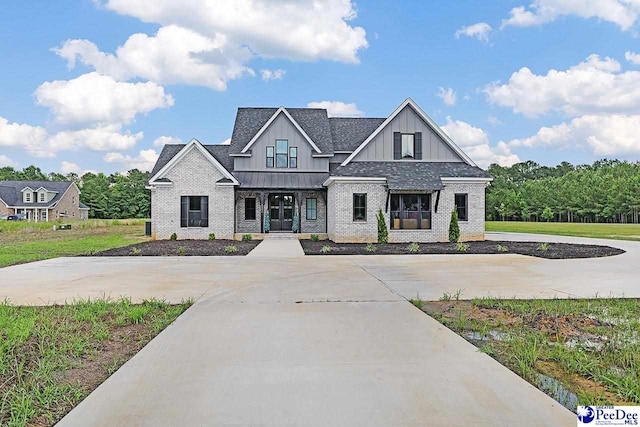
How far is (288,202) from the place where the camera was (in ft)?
87.6

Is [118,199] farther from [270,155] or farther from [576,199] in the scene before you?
[576,199]

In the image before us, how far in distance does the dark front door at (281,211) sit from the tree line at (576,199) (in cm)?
6088

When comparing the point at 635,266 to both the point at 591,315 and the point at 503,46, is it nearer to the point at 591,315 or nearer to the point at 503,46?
the point at 591,315

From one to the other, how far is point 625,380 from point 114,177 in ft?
340

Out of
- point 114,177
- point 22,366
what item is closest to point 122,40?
point 22,366

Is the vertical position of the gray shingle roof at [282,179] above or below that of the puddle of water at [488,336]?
above

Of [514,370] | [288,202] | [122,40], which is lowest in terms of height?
[514,370]

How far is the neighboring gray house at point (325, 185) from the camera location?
72.2 ft

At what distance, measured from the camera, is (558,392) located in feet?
12.6

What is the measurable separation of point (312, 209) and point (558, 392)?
22.9m

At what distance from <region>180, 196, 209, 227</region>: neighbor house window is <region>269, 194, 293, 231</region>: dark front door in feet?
13.6

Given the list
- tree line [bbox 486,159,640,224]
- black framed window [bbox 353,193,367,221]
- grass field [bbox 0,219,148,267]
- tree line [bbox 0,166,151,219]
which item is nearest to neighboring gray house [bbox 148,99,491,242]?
black framed window [bbox 353,193,367,221]

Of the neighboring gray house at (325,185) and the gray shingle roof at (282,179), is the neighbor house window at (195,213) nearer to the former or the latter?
the neighboring gray house at (325,185)

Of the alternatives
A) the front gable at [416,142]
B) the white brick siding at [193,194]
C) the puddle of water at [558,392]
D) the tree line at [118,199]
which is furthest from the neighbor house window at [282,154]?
the tree line at [118,199]
